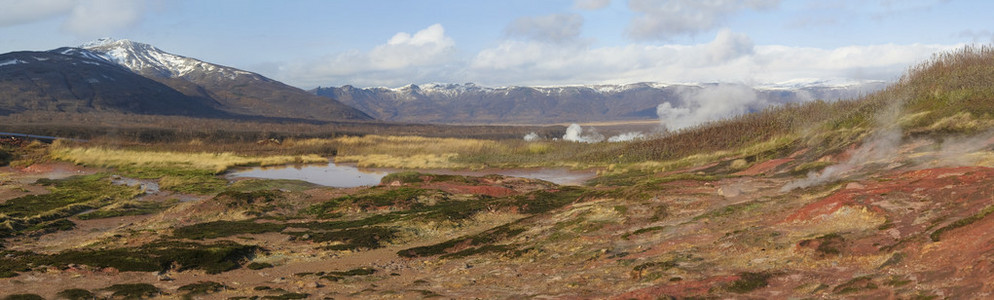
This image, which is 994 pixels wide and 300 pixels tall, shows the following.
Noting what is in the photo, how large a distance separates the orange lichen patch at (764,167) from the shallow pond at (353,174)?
13240 mm

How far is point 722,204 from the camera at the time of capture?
22.5 m

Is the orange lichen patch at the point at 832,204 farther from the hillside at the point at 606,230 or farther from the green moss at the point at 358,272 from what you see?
the green moss at the point at 358,272

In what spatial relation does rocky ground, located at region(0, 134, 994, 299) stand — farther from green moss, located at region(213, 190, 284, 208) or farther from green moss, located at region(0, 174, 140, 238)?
green moss, located at region(0, 174, 140, 238)

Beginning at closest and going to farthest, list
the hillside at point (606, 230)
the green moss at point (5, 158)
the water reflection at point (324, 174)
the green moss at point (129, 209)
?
the hillside at point (606, 230) → the green moss at point (129, 209) → the water reflection at point (324, 174) → the green moss at point (5, 158)

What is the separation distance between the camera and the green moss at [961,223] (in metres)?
13.1

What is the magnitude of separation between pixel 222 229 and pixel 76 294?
39.2ft

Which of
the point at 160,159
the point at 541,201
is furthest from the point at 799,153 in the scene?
the point at 160,159

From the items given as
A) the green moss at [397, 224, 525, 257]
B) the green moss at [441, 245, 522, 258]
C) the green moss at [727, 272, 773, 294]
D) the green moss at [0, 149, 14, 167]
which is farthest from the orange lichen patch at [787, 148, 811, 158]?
the green moss at [0, 149, 14, 167]

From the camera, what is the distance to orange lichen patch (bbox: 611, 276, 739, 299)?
13.0 m

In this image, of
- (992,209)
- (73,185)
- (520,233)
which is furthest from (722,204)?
(73,185)

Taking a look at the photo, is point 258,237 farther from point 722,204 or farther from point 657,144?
point 657,144

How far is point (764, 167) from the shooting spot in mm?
38594

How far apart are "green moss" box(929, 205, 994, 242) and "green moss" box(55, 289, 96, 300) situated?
60.5ft

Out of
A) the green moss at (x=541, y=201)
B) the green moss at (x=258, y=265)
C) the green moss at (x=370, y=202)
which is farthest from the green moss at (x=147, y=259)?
the green moss at (x=541, y=201)
